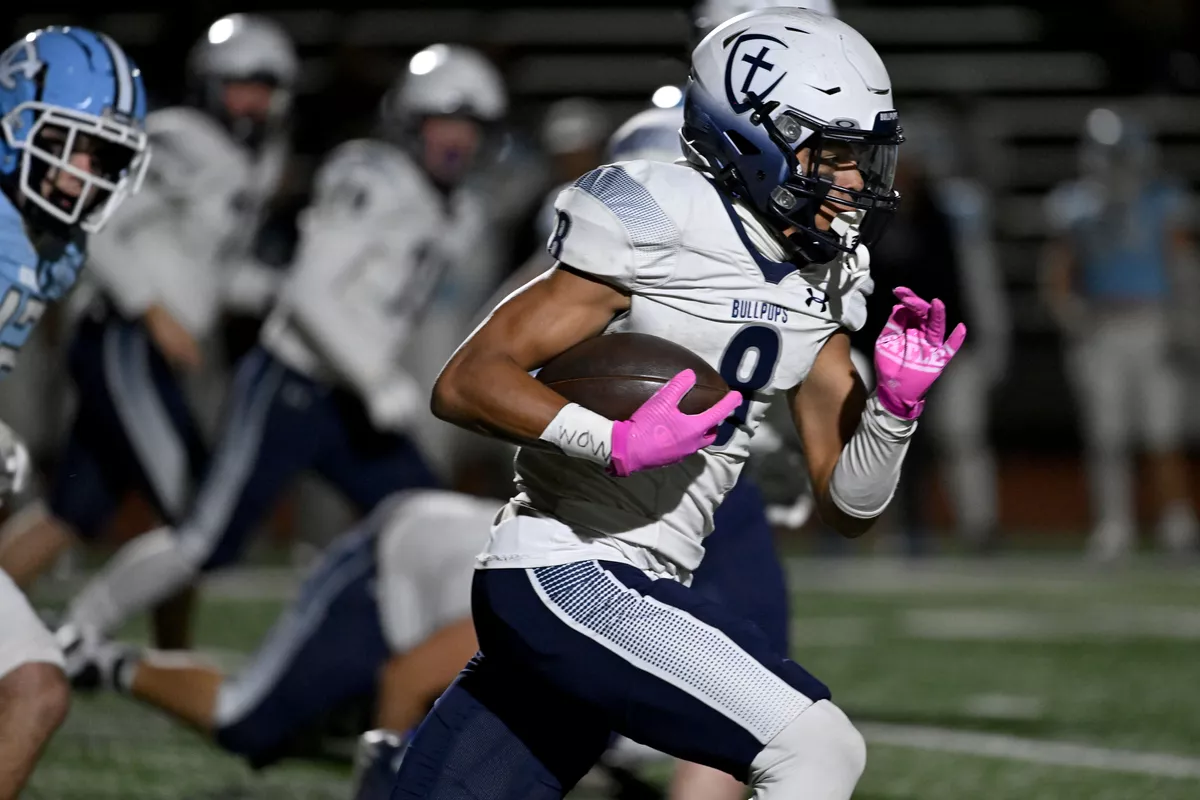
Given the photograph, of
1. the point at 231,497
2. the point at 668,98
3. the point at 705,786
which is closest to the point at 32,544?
the point at 231,497

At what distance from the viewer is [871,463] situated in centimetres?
255

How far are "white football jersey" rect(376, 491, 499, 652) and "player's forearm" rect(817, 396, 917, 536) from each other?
0.95 meters

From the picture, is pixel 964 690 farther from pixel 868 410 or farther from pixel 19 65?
pixel 19 65

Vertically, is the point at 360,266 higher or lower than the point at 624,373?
lower

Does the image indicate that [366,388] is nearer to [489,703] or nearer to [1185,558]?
[489,703]

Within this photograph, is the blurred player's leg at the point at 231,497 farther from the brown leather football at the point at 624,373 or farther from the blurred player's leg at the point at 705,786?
the brown leather football at the point at 624,373

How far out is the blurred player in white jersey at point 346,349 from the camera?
4750mm

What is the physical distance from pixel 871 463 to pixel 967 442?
21.9ft

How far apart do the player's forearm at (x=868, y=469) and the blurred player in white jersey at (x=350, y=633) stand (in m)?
0.94

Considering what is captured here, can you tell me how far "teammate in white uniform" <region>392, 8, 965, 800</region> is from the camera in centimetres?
230

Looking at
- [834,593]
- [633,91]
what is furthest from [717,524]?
[633,91]

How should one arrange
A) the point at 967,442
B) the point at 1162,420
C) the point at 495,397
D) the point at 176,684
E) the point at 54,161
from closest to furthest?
the point at 495,397, the point at 54,161, the point at 176,684, the point at 1162,420, the point at 967,442

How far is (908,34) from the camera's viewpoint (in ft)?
44.6

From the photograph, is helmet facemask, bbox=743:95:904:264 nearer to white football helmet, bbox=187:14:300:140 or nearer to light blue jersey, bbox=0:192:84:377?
light blue jersey, bbox=0:192:84:377
